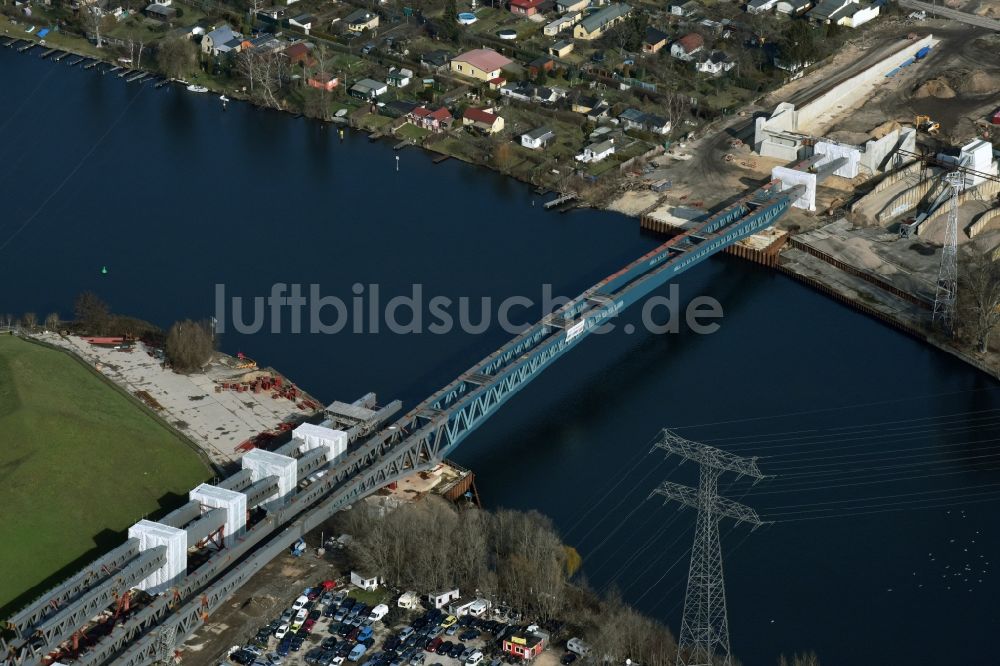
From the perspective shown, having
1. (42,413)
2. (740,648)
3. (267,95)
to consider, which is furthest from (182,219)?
(740,648)

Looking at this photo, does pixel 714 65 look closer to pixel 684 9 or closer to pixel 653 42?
pixel 653 42

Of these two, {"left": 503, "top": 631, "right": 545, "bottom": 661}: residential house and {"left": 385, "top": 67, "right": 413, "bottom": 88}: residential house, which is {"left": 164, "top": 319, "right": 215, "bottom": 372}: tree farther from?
{"left": 385, "top": 67, "right": 413, "bottom": 88}: residential house

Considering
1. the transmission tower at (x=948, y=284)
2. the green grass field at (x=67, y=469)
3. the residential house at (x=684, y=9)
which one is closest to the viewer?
the green grass field at (x=67, y=469)

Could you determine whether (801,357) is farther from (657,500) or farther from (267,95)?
(267,95)

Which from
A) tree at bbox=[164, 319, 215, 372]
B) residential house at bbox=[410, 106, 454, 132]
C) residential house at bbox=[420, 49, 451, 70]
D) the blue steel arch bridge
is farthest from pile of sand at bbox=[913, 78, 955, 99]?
tree at bbox=[164, 319, 215, 372]

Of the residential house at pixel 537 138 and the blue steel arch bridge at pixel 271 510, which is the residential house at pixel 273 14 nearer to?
the residential house at pixel 537 138

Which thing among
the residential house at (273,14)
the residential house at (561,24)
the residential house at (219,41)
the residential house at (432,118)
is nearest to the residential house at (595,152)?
the residential house at (432,118)
